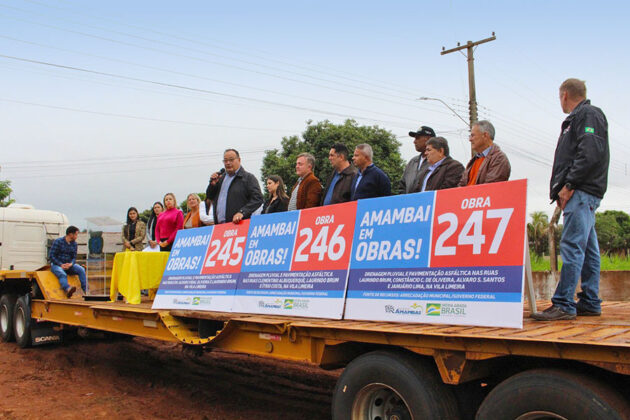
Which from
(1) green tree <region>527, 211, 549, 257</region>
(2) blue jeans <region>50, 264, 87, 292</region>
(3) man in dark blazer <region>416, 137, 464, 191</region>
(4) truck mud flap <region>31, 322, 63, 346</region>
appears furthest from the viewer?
(1) green tree <region>527, 211, 549, 257</region>

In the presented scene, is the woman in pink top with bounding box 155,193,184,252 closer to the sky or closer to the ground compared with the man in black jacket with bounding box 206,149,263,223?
closer to the ground

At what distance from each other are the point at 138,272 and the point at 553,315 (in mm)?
5177

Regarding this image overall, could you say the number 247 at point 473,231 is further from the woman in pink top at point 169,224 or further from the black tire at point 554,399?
the woman in pink top at point 169,224

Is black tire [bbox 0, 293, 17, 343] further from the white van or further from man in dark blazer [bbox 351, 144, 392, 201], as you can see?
man in dark blazer [bbox 351, 144, 392, 201]

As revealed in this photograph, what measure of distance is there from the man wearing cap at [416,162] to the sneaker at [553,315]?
2562mm

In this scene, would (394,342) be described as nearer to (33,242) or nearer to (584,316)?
(584,316)

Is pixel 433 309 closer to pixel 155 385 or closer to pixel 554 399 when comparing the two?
pixel 554 399

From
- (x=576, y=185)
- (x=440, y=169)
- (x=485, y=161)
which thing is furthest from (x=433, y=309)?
(x=440, y=169)

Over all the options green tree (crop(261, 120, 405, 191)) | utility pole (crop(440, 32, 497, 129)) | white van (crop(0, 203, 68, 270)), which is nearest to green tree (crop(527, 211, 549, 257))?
green tree (crop(261, 120, 405, 191))

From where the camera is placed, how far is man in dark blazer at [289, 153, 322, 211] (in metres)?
6.45

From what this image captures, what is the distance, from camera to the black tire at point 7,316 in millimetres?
10805

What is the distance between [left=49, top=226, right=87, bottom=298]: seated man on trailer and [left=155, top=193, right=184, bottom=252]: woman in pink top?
2186 millimetres

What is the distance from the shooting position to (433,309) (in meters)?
3.95

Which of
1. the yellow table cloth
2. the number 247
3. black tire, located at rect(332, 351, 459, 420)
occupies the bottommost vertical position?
black tire, located at rect(332, 351, 459, 420)
